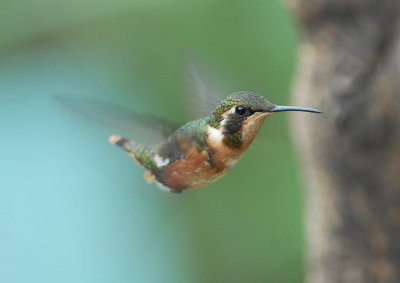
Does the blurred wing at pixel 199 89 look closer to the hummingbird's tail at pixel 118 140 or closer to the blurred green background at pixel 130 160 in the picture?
the hummingbird's tail at pixel 118 140

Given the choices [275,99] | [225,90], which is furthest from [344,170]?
[225,90]

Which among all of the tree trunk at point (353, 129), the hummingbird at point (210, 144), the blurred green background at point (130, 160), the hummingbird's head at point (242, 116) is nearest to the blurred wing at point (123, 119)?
the hummingbird at point (210, 144)

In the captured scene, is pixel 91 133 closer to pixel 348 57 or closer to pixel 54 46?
pixel 54 46

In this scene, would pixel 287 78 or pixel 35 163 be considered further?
pixel 35 163

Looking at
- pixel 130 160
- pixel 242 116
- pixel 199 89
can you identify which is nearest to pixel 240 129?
pixel 242 116

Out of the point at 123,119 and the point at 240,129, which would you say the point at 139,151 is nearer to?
the point at 123,119

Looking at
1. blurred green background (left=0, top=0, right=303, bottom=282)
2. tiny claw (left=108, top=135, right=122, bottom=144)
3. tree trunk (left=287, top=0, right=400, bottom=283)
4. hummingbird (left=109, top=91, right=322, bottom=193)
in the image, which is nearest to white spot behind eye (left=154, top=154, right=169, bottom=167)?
hummingbird (left=109, top=91, right=322, bottom=193)
